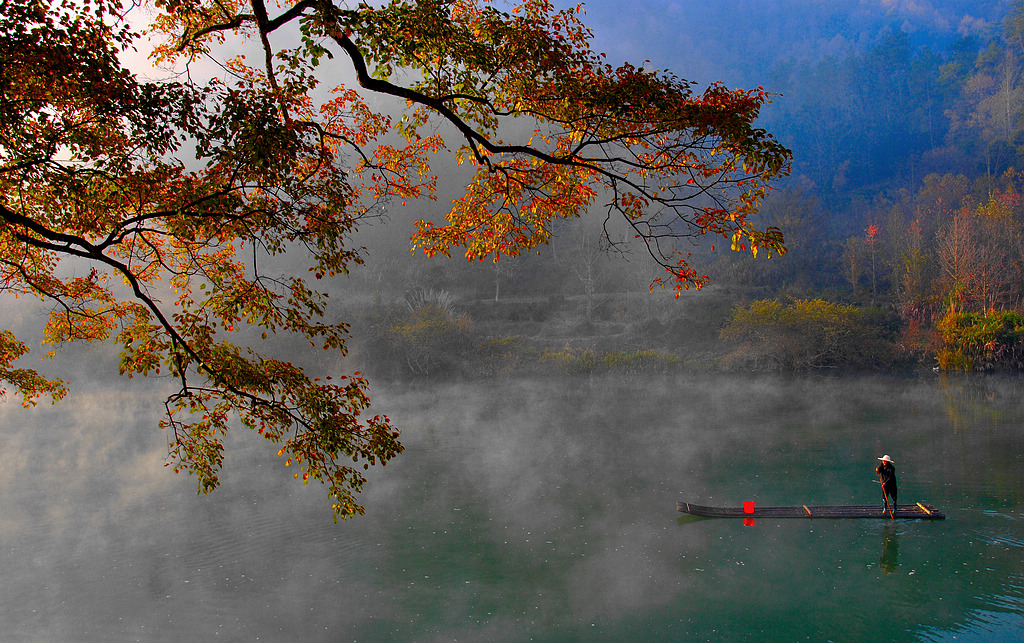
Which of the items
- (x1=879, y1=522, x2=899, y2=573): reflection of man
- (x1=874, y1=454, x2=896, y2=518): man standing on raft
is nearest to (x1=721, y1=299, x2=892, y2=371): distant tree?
(x1=874, y1=454, x2=896, y2=518): man standing on raft

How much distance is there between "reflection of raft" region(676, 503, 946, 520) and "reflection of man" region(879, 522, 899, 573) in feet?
1.41

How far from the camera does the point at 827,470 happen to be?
15289 millimetres

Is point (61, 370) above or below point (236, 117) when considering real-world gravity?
below

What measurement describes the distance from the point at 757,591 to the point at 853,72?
107976 millimetres

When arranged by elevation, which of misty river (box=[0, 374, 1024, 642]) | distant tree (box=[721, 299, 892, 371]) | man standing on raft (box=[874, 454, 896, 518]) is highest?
distant tree (box=[721, 299, 892, 371])

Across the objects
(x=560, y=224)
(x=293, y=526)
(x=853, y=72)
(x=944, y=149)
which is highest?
(x=853, y=72)

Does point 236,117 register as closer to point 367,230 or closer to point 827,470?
point 827,470

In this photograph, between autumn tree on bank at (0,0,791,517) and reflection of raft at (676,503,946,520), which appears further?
reflection of raft at (676,503,946,520)

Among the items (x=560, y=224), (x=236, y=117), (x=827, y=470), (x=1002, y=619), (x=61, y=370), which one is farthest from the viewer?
(x=560, y=224)

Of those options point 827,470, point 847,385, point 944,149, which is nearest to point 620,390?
point 847,385

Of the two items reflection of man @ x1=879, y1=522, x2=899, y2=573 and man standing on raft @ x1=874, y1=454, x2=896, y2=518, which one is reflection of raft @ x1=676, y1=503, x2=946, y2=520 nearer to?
man standing on raft @ x1=874, y1=454, x2=896, y2=518

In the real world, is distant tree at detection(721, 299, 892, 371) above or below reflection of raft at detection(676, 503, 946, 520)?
above

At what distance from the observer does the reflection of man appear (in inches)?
377

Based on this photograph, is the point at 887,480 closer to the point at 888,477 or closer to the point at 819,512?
the point at 888,477
